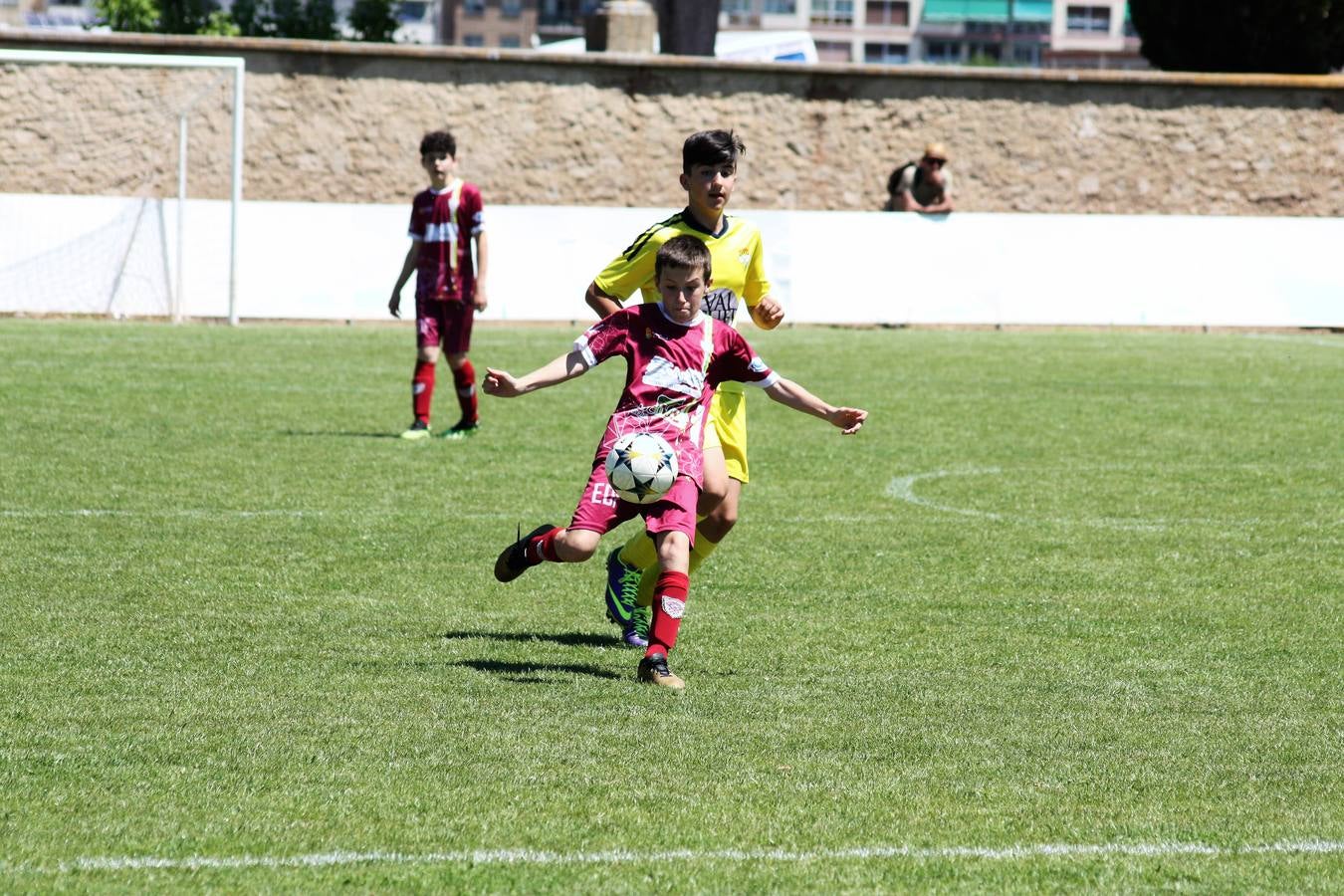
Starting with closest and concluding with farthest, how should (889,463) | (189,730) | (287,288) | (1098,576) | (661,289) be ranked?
1. (189,730)
2. (661,289)
3. (1098,576)
4. (889,463)
5. (287,288)

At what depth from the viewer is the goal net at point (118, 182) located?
22984 mm

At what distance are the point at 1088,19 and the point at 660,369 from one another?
10783cm

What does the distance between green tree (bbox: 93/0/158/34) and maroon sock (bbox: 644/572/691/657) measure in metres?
51.5

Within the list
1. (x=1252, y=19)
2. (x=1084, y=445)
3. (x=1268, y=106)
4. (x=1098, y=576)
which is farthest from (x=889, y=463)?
(x=1252, y=19)

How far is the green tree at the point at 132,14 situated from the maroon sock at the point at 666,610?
5153 cm

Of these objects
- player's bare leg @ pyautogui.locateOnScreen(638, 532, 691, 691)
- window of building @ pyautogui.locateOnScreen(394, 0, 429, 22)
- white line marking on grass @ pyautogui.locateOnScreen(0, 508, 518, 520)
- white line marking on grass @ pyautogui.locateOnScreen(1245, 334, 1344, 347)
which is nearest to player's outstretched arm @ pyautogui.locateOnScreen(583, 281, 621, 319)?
player's bare leg @ pyautogui.locateOnScreen(638, 532, 691, 691)

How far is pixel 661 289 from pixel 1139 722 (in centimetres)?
207

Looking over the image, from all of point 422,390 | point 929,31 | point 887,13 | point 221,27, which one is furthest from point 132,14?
point 929,31

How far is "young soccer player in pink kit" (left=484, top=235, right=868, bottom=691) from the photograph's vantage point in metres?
6.35

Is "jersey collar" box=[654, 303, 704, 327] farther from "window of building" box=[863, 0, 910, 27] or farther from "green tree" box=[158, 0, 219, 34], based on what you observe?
"window of building" box=[863, 0, 910, 27]

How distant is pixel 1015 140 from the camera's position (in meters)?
30.5

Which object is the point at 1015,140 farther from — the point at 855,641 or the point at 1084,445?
the point at 855,641

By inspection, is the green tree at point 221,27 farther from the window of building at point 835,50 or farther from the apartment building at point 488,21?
the window of building at point 835,50

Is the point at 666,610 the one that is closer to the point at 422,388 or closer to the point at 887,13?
the point at 422,388
